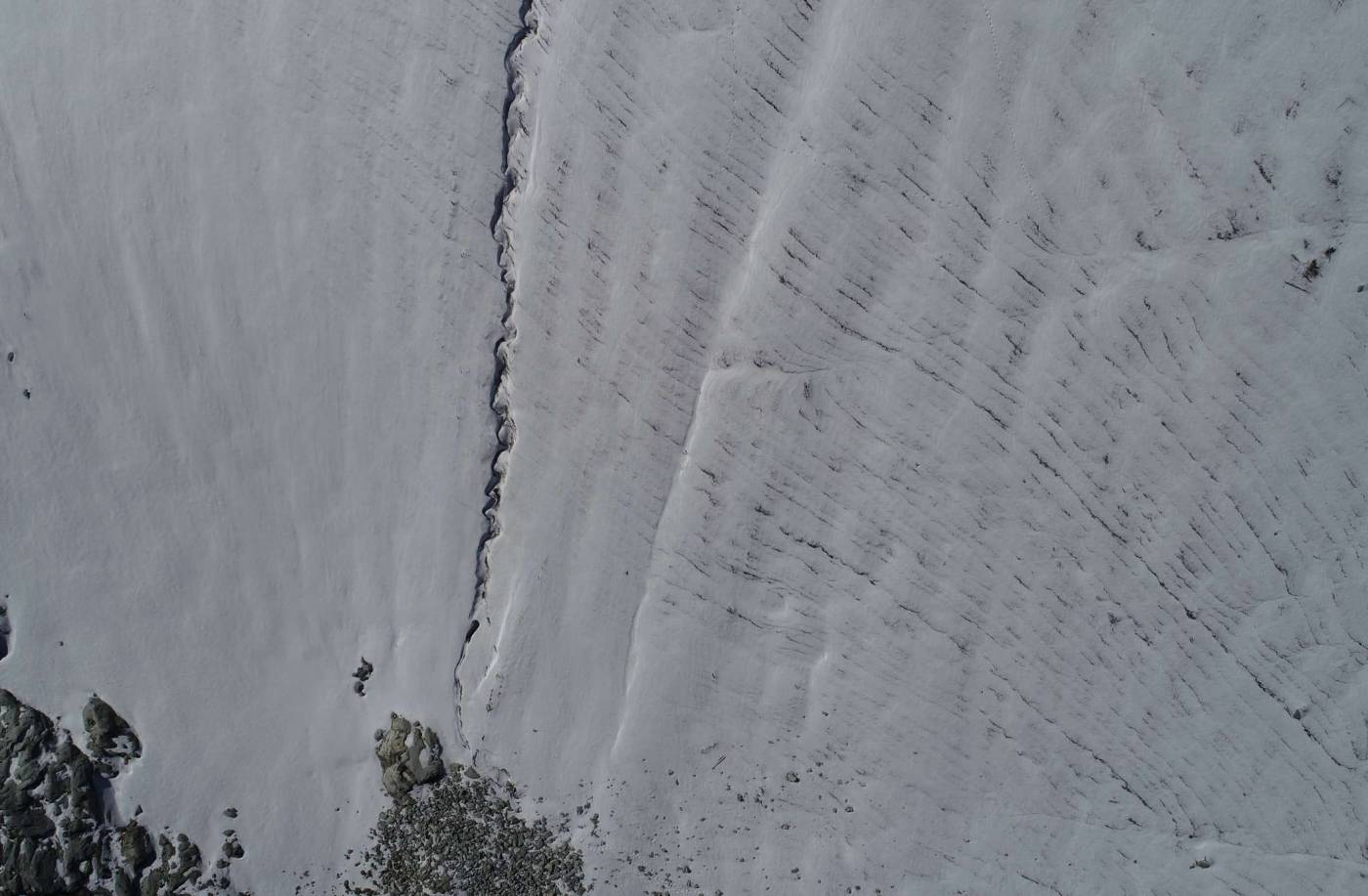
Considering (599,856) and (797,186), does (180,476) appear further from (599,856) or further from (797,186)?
(797,186)

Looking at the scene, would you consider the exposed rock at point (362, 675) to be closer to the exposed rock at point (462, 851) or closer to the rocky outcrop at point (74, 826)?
the exposed rock at point (462, 851)

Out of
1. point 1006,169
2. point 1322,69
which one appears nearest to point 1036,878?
point 1006,169

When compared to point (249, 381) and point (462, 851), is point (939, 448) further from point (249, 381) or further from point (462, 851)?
point (249, 381)

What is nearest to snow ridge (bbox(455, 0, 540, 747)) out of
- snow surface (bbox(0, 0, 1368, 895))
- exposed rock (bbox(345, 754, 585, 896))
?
snow surface (bbox(0, 0, 1368, 895))

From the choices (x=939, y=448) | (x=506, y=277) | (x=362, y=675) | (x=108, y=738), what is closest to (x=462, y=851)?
(x=362, y=675)

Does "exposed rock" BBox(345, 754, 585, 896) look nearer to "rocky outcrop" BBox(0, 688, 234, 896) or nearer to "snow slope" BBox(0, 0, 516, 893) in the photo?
"snow slope" BBox(0, 0, 516, 893)

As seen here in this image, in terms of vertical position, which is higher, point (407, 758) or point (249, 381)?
point (249, 381)
